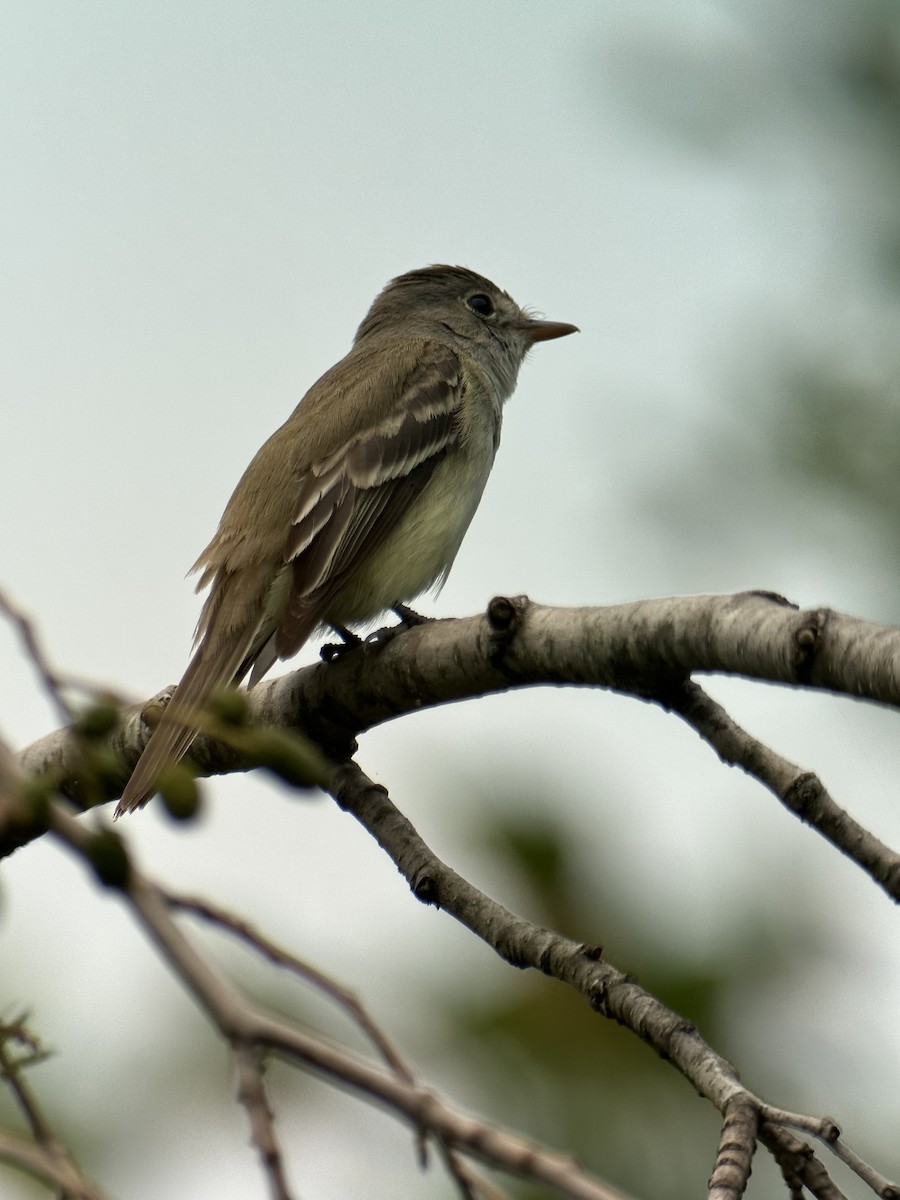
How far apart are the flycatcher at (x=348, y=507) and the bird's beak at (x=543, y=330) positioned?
1111 millimetres

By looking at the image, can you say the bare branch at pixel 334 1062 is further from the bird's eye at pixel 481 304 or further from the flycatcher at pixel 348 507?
the bird's eye at pixel 481 304

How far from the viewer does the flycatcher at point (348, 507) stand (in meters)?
5.78

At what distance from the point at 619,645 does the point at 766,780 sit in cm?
44

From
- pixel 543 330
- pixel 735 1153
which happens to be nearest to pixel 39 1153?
pixel 735 1153

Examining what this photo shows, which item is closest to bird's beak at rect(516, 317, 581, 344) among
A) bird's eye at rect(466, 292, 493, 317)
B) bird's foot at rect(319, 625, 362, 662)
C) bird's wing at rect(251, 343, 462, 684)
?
bird's eye at rect(466, 292, 493, 317)

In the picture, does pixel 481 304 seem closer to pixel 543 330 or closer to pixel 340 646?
pixel 543 330

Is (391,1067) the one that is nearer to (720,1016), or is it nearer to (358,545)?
(720,1016)

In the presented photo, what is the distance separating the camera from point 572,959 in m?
3.58

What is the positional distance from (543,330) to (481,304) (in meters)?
0.43

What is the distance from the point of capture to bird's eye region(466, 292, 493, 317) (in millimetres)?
8852

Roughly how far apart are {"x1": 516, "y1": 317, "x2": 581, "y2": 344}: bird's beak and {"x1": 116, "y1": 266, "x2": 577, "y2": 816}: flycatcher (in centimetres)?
111

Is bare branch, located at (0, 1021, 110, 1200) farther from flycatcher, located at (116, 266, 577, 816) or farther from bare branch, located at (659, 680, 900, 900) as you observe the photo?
flycatcher, located at (116, 266, 577, 816)

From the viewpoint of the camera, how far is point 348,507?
6203 mm

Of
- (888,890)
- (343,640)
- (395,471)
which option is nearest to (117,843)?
(888,890)
